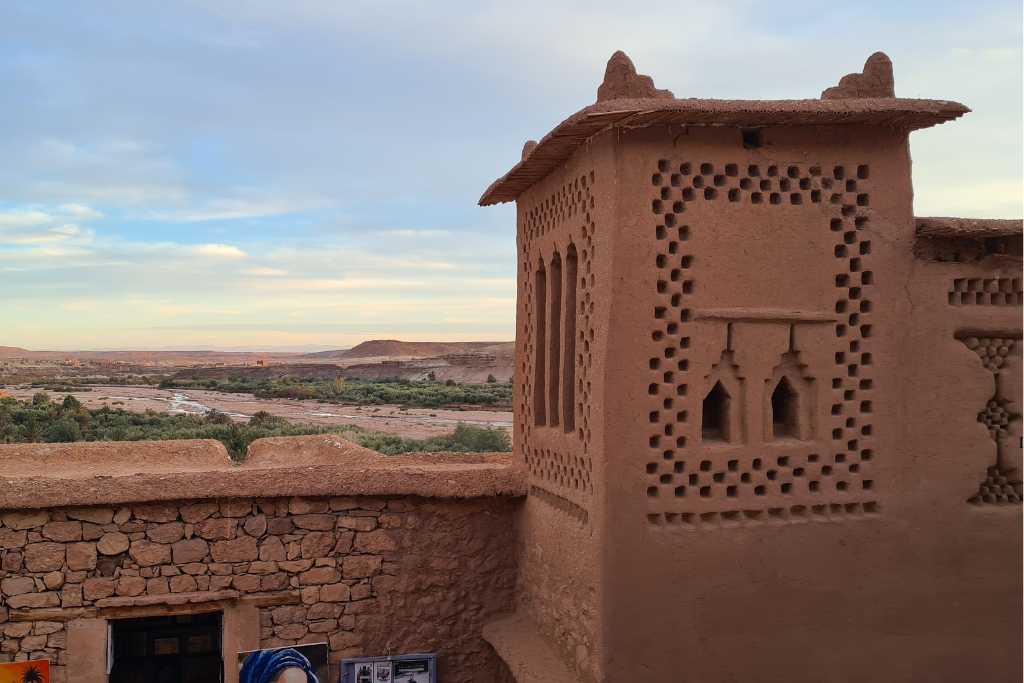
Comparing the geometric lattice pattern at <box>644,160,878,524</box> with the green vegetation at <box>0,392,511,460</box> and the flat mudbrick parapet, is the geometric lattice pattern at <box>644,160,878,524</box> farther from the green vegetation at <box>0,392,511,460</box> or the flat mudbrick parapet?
the green vegetation at <box>0,392,511,460</box>

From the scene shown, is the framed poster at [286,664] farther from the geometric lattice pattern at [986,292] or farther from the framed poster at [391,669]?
the geometric lattice pattern at [986,292]

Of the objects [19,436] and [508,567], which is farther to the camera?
[19,436]

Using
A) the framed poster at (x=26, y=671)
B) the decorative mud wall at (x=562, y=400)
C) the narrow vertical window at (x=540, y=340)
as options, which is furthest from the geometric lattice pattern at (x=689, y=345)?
the framed poster at (x=26, y=671)

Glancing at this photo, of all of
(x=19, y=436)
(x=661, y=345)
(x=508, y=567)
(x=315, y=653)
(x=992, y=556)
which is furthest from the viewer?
(x=19, y=436)

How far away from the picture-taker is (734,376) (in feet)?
22.6

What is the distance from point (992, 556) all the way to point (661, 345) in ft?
10.4

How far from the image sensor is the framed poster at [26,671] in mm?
7574

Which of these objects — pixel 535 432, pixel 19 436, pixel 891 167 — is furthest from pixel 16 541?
pixel 19 436

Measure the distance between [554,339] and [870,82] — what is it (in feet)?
10.4

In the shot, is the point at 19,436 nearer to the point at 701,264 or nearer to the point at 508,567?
the point at 508,567

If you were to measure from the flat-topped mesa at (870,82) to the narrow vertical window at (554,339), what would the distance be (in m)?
2.49

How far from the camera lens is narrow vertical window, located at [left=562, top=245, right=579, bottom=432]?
7598mm

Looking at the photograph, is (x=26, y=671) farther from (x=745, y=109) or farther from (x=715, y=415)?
(x=745, y=109)

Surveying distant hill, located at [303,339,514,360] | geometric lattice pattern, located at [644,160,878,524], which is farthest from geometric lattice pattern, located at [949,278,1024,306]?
distant hill, located at [303,339,514,360]
